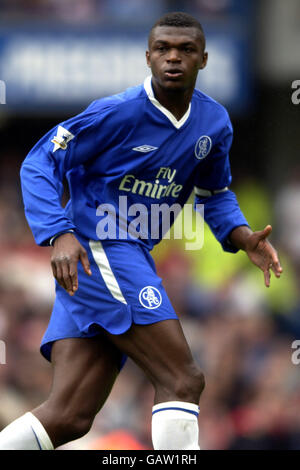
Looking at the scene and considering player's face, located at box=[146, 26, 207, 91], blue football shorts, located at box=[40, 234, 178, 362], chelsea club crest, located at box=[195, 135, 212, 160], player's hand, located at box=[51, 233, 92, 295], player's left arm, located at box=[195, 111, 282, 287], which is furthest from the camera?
player's left arm, located at box=[195, 111, 282, 287]

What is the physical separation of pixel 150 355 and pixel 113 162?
97cm

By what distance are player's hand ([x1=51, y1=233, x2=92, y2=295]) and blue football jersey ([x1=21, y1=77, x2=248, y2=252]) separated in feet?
0.64

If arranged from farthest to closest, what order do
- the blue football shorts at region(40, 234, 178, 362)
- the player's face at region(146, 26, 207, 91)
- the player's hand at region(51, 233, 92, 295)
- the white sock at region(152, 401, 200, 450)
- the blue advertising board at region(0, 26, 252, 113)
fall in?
the blue advertising board at region(0, 26, 252, 113) < the player's face at region(146, 26, 207, 91) < the blue football shorts at region(40, 234, 178, 362) < the white sock at region(152, 401, 200, 450) < the player's hand at region(51, 233, 92, 295)

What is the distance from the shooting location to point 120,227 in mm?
4418

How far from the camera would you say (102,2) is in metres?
11.7

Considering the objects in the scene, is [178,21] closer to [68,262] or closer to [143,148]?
[143,148]

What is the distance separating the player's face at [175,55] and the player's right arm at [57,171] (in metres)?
0.35

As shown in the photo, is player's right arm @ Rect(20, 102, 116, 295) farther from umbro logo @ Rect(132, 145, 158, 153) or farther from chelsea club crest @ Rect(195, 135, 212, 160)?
chelsea club crest @ Rect(195, 135, 212, 160)

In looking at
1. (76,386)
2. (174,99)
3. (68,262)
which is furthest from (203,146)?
(76,386)

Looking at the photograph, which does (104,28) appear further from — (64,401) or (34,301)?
(64,401)

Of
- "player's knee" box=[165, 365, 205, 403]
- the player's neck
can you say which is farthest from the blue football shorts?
the player's neck

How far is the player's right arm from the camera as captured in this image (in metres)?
4.07

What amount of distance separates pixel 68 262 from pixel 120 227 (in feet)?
1.77
